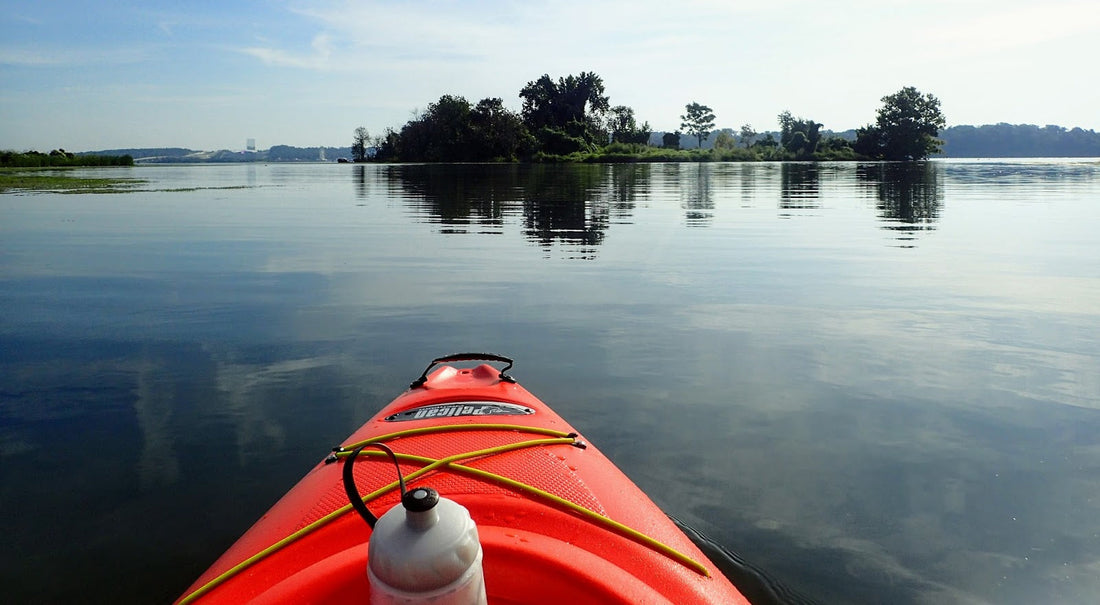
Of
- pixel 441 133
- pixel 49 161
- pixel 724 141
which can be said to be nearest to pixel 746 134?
pixel 724 141

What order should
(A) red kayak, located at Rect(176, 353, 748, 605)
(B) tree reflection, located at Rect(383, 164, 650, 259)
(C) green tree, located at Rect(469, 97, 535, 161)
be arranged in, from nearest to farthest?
(A) red kayak, located at Rect(176, 353, 748, 605)
(B) tree reflection, located at Rect(383, 164, 650, 259)
(C) green tree, located at Rect(469, 97, 535, 161)

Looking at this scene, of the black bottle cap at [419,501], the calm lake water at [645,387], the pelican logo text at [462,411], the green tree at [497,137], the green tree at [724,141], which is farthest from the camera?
the green tree at [724,141]

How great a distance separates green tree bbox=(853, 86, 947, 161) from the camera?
78562 millimetres

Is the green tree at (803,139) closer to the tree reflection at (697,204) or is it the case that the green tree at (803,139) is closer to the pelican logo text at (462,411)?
the tree reflection at (697,204)

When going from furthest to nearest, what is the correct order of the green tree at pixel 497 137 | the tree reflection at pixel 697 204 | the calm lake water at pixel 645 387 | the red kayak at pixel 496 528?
1. the green tree at pixel 497 137
2. the tree reflection at pixel 697 204
3. the calm lake water at pixel 645 387
4. the red kayak at pixel 496 528

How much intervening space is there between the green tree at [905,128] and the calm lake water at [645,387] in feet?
245

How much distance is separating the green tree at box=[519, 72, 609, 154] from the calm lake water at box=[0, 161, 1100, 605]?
235 feet

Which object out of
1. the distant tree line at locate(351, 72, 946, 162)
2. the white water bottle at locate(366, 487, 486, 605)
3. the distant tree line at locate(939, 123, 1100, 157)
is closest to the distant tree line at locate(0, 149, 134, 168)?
the distant tree line at locate(351, 72, 946, 162)

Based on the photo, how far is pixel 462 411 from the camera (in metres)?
3.14

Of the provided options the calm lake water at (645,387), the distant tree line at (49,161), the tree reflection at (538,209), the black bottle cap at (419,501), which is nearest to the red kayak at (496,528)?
the black bottle cap at (419,501)

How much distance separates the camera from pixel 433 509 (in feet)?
4.50

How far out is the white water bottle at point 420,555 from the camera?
1353 millimetres

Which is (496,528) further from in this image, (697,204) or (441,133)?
(441,133)

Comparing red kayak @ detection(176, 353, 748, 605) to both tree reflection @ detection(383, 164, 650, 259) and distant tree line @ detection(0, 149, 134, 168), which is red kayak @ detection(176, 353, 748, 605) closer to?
tree reflection @ detection(383, 164, 650, 259)
